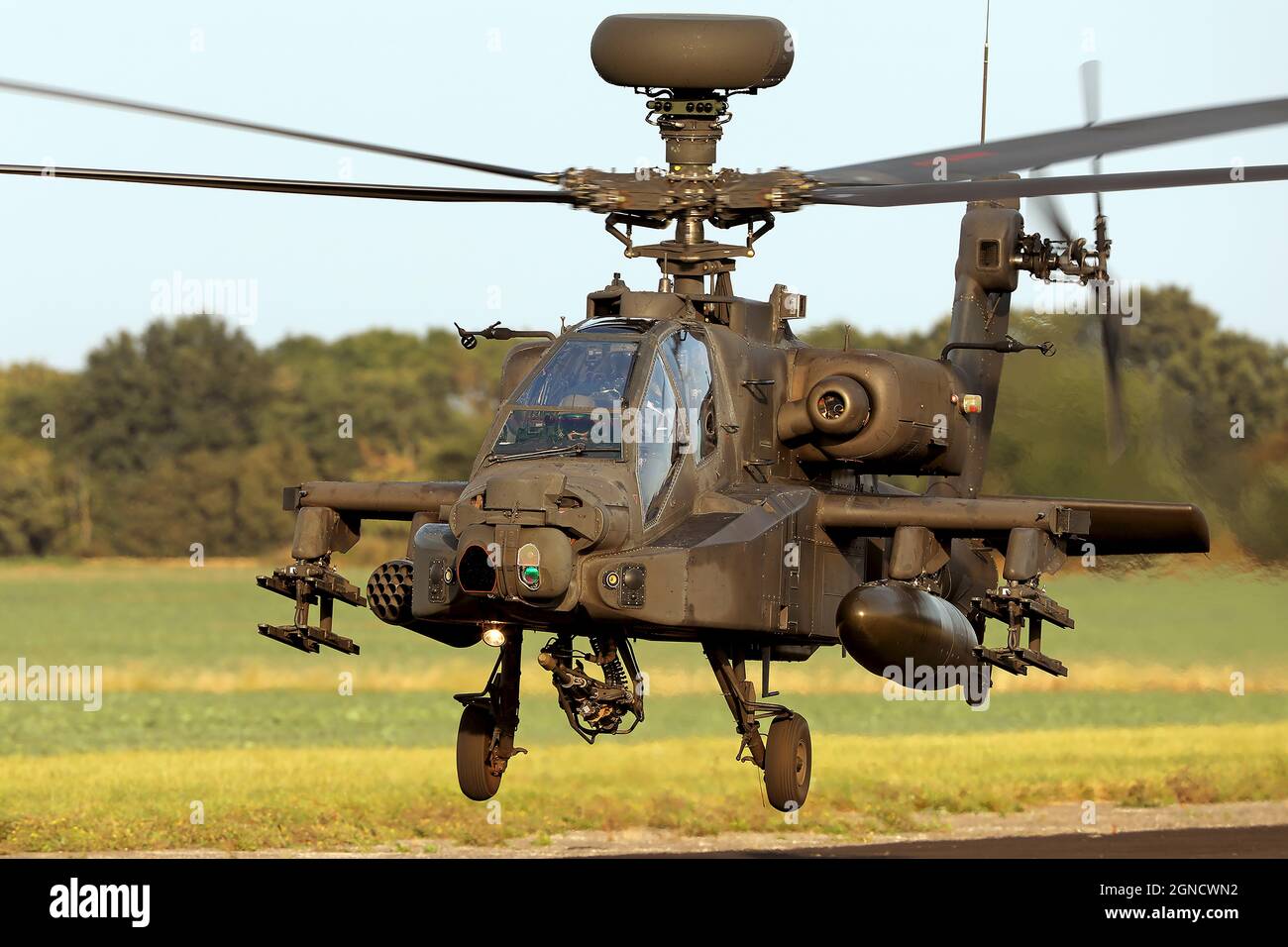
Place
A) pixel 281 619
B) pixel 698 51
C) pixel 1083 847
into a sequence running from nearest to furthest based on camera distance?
pixel 698 51
pixel 1083 847
pixel 281 619

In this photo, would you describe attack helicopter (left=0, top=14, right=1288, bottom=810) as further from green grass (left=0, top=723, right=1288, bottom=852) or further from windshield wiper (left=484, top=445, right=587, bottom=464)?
green grass (left=0, top=723, right=1288, bottom=852)

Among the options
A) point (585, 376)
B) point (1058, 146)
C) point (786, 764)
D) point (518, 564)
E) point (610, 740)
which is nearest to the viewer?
point (518, 564)

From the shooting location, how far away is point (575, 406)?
13.0 meters

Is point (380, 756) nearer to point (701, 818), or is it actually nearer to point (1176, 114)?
point (701, 818)

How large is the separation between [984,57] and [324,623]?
6.48 meters

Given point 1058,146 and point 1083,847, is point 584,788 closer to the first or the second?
point 1083,847

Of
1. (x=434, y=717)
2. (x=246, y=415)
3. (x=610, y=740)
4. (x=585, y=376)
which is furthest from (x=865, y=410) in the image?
(x=246, y=415)

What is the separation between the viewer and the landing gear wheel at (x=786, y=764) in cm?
1402

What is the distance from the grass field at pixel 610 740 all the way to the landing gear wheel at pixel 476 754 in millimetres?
6424

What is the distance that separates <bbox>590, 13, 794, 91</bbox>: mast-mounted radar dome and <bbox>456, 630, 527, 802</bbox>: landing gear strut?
153 inches

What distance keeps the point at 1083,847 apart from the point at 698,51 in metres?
11.2

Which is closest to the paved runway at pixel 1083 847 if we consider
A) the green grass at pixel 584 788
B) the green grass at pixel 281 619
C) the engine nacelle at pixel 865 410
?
the green grass at pixel 584 788

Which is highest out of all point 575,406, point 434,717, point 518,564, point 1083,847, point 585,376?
point 585,376

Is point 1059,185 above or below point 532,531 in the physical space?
above
